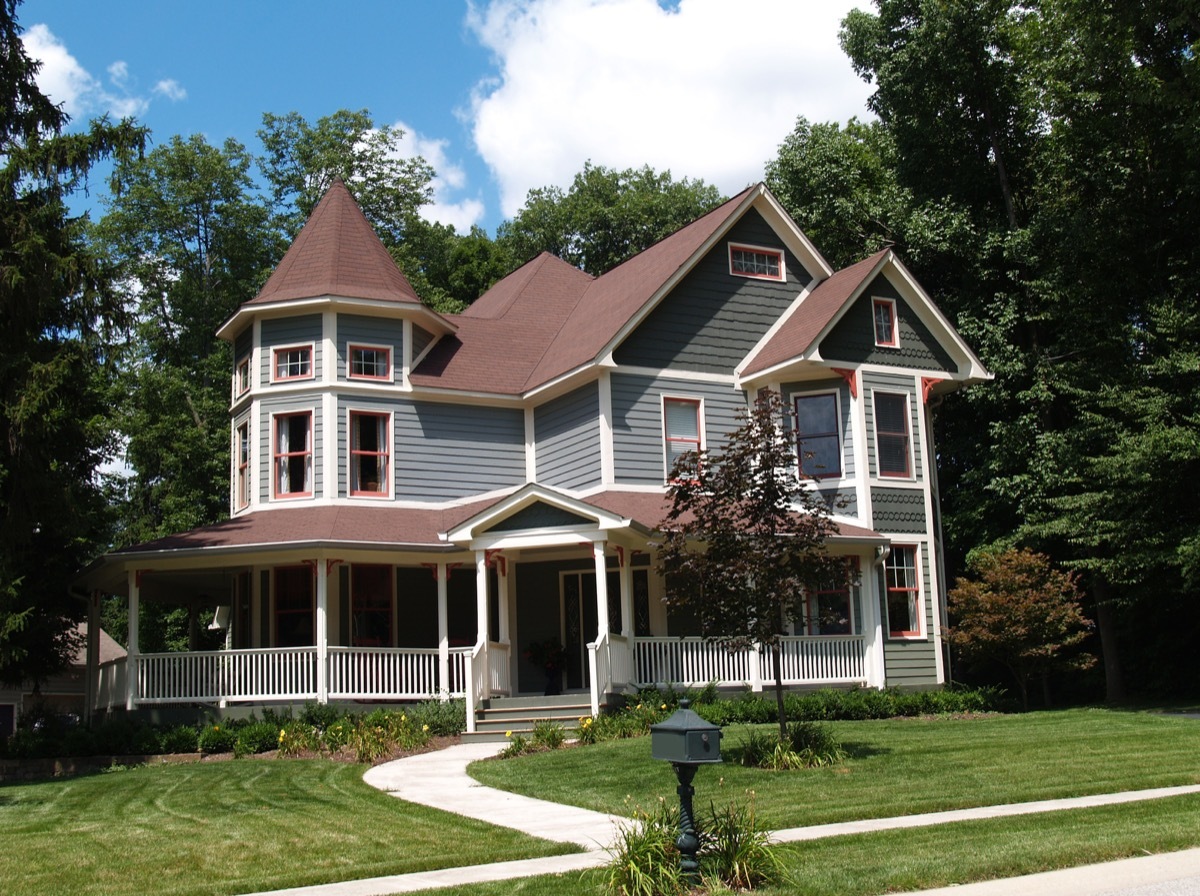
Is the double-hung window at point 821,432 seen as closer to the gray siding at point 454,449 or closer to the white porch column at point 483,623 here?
the gray siding at point 454,449

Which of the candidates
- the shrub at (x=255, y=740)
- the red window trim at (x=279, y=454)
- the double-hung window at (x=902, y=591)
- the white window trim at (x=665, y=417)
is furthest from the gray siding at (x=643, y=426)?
the shrub at (x=255, y=740)

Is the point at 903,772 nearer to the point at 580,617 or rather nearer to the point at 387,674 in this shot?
the point at 387,674

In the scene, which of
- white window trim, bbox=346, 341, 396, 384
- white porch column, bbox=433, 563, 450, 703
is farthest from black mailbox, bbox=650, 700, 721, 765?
white window trim, bbox=346, 341, 396, 384

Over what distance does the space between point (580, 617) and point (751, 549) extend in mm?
9579

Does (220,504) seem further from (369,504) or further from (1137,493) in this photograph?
(1137,493)

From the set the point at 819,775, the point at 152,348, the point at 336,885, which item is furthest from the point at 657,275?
the point at 152,348

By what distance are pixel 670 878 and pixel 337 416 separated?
17.0 meters

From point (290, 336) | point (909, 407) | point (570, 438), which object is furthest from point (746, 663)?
point (290, 336)

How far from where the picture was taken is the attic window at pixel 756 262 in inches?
984

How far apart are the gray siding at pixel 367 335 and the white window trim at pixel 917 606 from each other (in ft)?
33.9

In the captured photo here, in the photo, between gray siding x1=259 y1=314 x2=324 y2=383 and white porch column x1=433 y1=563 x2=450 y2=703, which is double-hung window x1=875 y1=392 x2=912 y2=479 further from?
gray siding x1=259 y1=314 x2=324 y2=383

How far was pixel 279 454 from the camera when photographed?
955 inches

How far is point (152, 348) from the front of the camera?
4006 centimetres

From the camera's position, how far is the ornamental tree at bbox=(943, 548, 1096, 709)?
2228cm
